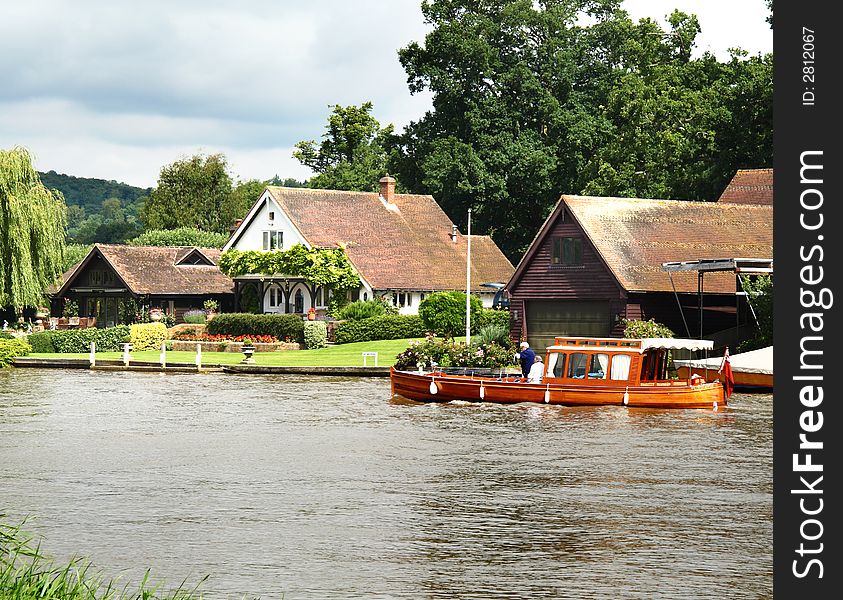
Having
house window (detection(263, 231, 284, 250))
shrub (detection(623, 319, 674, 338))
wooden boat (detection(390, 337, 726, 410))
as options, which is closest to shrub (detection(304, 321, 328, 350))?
house window (detection(263, 231, 284, 250))

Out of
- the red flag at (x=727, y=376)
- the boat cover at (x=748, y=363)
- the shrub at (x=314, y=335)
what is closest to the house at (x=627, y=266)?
the boat cover at (x=748, y=363)

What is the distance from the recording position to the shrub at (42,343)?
65.4m

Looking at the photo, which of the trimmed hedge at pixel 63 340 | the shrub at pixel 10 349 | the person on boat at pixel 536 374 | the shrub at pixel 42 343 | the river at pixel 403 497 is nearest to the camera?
the river at pixel 403 497

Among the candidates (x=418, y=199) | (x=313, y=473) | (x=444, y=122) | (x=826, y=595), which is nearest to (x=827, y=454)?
(x=826, y=595)

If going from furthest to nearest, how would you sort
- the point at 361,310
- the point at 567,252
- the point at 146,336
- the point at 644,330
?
the point at 146,336 → the point at 361,310 → the point at 567,252 → the point at 644,330

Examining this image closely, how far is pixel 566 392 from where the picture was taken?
38812mm

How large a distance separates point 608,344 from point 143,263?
47292mm

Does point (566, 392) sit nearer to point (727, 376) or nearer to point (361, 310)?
point (727, 376)

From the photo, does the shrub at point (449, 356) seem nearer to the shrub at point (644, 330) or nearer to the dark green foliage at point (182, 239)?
the shrub at point (644, 330)

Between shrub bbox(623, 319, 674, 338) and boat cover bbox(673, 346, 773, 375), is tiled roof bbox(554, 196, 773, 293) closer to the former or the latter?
shrub bbox(623, 319, 674, 338)

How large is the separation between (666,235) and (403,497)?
119 feet

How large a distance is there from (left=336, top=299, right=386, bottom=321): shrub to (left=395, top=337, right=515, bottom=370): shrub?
18.0m

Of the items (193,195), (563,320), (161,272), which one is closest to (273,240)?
(161,272)

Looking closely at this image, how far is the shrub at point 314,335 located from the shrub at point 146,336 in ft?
29.8
